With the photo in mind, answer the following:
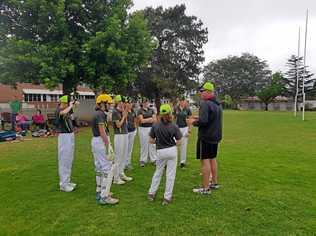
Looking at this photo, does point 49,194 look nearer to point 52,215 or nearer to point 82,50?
point 52,215

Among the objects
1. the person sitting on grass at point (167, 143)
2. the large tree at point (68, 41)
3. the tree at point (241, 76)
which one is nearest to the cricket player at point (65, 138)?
the person sitting on grass at point (167, 143)

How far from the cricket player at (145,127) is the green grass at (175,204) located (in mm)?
459

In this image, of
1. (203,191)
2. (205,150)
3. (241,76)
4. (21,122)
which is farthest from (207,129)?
(241,76)

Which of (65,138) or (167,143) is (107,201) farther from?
(65,138)

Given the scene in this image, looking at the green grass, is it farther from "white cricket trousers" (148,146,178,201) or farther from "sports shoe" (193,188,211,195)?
"white cricket trousers" (148,146,178,201)

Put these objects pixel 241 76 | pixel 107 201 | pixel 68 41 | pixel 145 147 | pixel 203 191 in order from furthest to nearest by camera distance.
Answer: pixel 241 76 → pixel 68 41 → pixel 145 147 → pixel 203 191 → pixel 107 201

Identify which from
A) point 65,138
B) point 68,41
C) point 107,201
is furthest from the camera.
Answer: point 68,41

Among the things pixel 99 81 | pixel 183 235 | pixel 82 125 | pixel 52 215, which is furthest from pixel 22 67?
pixel 183 235

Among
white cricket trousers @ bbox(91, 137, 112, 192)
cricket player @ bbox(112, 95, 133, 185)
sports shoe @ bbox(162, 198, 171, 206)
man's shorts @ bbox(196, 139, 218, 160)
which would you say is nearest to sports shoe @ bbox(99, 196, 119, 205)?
white cricket trousers @ bbox(91, 137, 112, 192)

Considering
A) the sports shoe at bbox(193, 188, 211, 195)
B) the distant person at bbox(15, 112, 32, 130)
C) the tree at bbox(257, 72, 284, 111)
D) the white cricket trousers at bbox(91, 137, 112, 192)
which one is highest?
the tree at bbox(257, 72, 284, 111)

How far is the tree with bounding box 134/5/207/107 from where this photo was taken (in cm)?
3981

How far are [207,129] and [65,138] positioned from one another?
9.13 feet

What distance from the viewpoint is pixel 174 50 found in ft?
136

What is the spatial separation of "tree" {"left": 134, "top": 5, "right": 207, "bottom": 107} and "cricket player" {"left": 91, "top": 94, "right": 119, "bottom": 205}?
33.2 m
